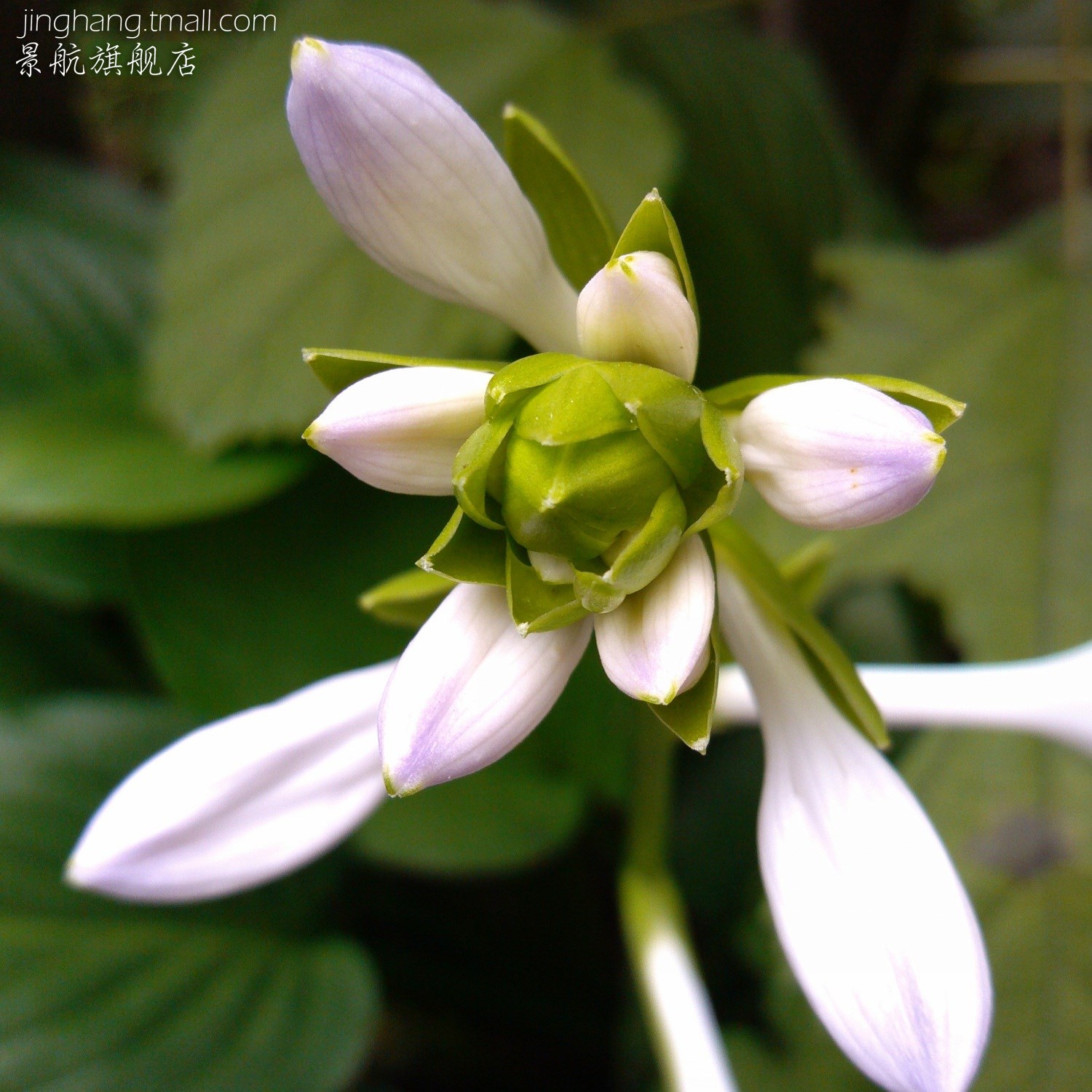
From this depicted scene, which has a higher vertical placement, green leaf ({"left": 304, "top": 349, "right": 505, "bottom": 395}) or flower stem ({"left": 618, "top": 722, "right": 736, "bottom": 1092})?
green leaf ({"left": 304, "top": 349, "right": 505, "bottom": 395})

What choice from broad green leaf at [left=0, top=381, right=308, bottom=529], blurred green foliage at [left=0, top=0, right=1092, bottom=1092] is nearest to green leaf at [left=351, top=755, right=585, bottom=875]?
blurred green foliage at [left=0, top=0, right=1092, bottom=1092]

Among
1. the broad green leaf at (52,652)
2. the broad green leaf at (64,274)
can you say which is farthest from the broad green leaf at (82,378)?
the broad green leaf at (52,652)

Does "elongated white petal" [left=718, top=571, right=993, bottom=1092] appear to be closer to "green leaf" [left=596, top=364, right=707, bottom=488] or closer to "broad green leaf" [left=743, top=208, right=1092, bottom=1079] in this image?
"green leaf" [left=596, top=364, right=707, bottom=488]

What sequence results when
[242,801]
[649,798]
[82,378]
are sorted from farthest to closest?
[82,378] < [649,798] < [242,801]

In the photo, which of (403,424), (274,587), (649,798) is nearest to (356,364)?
(403,424)

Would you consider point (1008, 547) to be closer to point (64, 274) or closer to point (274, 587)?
point (274, 587)

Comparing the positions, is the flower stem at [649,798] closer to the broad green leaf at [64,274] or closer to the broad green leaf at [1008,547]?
the broad green leaf at [1008,547]

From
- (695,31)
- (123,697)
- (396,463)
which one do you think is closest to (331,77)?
(396,463)
